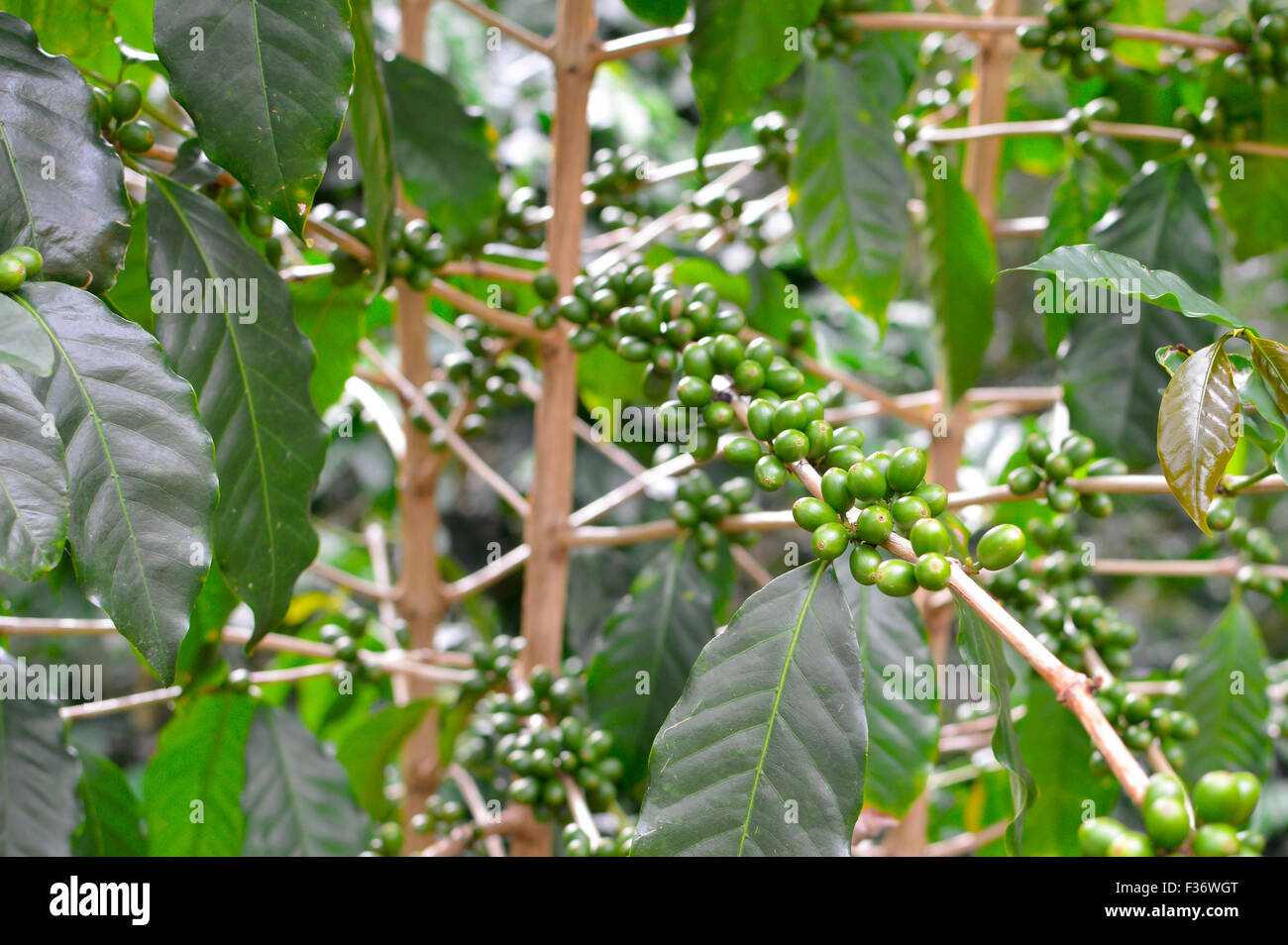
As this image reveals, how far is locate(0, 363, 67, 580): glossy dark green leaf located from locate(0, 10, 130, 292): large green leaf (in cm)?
14

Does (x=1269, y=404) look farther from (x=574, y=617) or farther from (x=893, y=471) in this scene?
(x=574, y=617)

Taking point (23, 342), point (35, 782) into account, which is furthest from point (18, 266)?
point (35, 782)

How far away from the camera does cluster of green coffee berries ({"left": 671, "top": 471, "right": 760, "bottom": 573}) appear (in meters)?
1.02

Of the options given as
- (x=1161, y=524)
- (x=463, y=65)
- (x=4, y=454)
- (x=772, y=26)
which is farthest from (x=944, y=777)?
(x=1161, y=524)

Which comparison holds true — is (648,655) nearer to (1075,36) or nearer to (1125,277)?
(1125,277)

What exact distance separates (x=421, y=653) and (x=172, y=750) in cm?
30

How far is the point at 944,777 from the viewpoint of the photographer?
4.74 feet

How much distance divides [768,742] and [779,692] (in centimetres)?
3

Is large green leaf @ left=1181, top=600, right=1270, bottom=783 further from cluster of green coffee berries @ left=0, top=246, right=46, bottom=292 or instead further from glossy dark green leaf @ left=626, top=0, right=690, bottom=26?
cluster of green coffee berries @ left=0, top=246, right=46, bottom=292

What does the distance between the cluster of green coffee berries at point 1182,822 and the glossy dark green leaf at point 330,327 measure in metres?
0.83

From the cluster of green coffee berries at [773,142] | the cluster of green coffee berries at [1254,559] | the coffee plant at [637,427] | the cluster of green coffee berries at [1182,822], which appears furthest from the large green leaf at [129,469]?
the cluster of green coffee berries at [1254,559]

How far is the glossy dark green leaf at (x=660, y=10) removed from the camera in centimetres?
94

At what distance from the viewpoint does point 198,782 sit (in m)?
1.01

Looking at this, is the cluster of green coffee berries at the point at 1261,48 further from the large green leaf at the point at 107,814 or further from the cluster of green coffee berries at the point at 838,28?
the large green leaf at the point at 107,814
